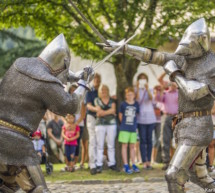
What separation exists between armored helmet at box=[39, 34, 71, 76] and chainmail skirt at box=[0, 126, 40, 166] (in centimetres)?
73

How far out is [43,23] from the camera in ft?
34.0

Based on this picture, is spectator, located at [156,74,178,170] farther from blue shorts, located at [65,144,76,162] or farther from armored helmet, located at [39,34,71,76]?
armored helmet, located at [39,34,71,76]

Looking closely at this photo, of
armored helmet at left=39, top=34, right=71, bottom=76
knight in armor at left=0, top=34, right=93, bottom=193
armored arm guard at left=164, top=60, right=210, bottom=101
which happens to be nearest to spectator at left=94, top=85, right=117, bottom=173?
armored arm guard at left=164, top=60, right=210, bottom=101

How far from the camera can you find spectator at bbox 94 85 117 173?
10.0 meters

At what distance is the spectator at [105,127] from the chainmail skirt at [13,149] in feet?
16.0

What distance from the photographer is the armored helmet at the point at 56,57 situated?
5402mm

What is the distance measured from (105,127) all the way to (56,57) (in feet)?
15.6

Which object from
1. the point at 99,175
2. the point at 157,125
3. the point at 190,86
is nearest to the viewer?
the point at 190,86

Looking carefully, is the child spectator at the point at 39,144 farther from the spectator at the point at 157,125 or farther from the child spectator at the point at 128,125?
the spectator at the point at 157,125

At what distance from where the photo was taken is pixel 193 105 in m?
6.04

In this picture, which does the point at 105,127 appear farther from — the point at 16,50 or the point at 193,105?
the point at 16,50

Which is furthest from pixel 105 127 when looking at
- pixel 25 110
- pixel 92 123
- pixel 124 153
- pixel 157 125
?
pixel 25 110

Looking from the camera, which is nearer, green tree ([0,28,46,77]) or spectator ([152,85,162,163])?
spectator ([152,85,162,163])

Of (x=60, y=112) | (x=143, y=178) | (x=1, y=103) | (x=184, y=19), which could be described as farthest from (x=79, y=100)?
(x=184, y=19)
